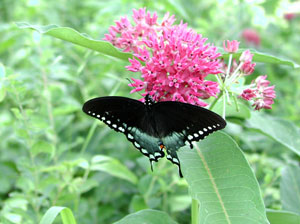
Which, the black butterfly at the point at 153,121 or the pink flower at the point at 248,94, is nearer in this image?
the black butterfly at the point at 153,121

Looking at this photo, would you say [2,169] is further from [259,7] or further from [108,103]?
[259,7]

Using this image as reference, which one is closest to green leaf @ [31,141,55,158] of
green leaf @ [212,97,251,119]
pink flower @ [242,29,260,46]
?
green leaf @ [212,97,251,119]

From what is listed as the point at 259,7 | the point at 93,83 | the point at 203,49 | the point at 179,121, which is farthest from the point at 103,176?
the point at 259,7

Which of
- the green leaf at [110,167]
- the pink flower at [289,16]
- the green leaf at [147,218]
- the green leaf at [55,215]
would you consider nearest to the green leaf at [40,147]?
the green leaf at [110,167]

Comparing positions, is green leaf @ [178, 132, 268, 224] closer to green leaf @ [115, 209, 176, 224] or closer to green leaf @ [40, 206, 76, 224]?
green leaf @ [115, 209, 176, 224]

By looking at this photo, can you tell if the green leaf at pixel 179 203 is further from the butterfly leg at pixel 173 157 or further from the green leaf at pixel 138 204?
the butterfly leg at pixel 173 157
